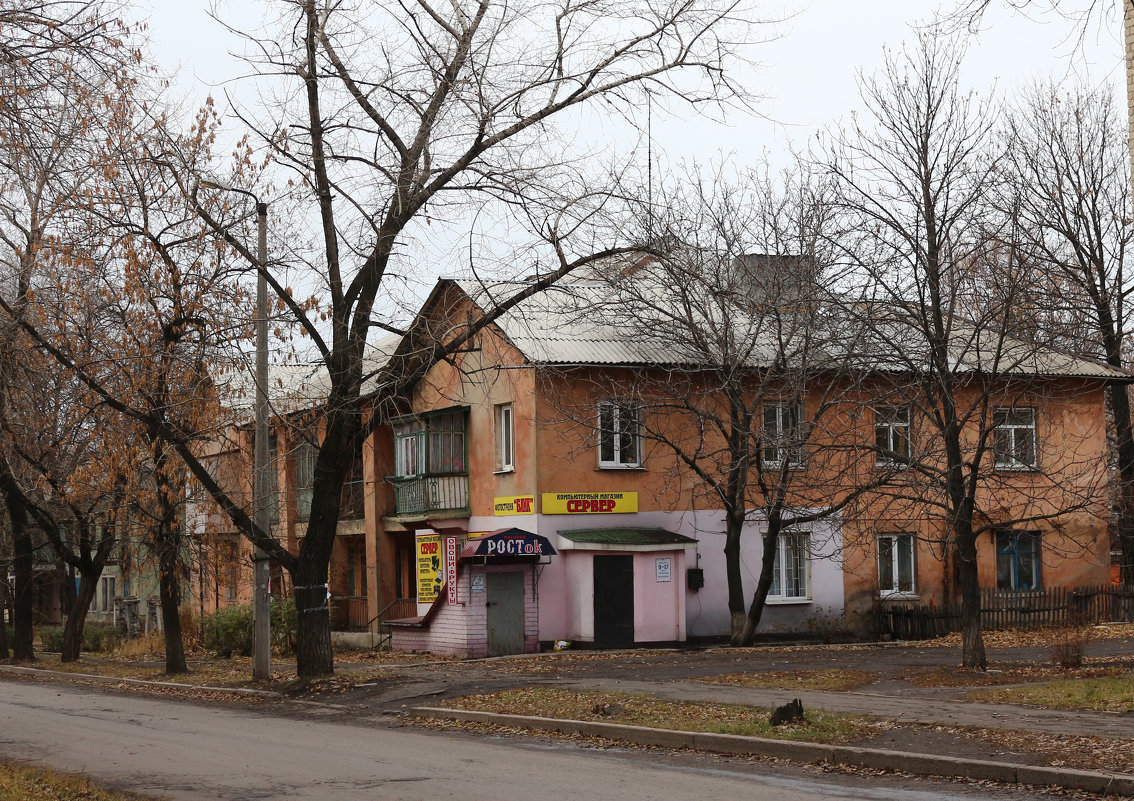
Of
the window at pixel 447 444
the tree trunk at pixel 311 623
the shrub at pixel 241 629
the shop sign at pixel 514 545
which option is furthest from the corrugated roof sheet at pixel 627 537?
the tree trunk at pixel 311 623

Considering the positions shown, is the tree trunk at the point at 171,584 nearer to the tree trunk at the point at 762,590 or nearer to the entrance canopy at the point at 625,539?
the entrance canopy at the point at 625,539

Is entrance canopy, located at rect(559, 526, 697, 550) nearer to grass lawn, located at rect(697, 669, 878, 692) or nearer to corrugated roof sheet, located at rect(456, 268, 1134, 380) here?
corrugated roof sheet, located at rect(456, 268, 1134, 380)

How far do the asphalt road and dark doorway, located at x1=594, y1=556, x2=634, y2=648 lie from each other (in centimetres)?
1276

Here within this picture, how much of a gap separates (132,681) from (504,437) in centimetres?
1048

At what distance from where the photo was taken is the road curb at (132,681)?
811 inches

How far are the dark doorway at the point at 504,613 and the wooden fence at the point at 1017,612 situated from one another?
893cm

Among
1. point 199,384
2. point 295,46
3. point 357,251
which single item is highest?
point 295,46

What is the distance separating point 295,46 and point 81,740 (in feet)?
33.3

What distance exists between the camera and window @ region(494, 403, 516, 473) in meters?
31.0

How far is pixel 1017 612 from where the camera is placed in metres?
30.3

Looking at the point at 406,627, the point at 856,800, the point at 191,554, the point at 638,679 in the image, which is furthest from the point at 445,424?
the point at 856,800

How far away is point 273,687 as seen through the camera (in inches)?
829

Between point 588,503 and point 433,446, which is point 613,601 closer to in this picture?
point 588,503

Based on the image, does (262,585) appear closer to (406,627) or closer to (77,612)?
(406,627)
